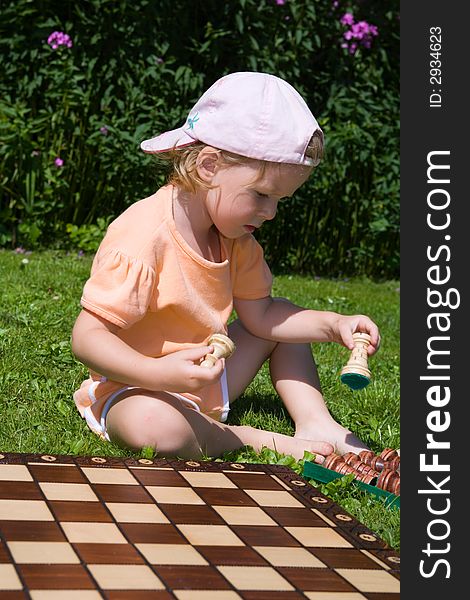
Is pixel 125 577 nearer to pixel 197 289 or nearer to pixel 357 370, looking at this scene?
pixel 357 370

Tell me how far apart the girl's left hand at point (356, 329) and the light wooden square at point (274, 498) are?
0.56 m

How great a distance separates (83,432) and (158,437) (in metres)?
0.30

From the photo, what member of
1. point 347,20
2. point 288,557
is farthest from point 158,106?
point 288,557

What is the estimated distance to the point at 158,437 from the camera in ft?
8.41

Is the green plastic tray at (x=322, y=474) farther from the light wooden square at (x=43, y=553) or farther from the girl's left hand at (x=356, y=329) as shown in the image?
the light wooden square at (x=43, y=553)

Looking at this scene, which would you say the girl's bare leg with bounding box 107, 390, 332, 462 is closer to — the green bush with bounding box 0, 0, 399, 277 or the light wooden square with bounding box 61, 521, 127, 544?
the light wooden square with bounding box 61, 521, 127, 544

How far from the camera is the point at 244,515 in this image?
2.15 metres

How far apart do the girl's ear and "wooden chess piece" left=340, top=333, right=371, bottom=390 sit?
1.96ft

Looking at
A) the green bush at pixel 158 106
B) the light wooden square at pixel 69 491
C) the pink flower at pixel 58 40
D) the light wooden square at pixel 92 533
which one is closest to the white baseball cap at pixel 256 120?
the light wooden square at pixel 69 491

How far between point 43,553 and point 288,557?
46 centimetres

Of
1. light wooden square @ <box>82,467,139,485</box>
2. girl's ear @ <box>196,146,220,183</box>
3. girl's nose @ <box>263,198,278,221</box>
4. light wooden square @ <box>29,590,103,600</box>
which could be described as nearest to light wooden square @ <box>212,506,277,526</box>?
light wooden square @ <box>82,467,139,485</box>

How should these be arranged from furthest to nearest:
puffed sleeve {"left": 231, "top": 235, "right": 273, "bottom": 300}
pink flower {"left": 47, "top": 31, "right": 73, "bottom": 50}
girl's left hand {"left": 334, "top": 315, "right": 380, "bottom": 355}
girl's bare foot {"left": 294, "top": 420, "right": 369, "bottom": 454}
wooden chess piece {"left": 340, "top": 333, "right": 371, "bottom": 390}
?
pink flower {"left": 47, "top": 31, "right": 73, "bottom": 50}, puffed sleeve {"left": 231, "top": 235, "right": 273, "bottom": 300}, girl's bare foot {"left": 294, "top": 420, "right": 369, "bottom": 454}, girl's left hand {"left": 334, "top": 315, "right": 380, "bottom": 355}, wooden chess piece {"left": 340, "top": 333, "right": 371, "bottom": 390}

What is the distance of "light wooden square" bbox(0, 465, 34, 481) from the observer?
222 centimetres

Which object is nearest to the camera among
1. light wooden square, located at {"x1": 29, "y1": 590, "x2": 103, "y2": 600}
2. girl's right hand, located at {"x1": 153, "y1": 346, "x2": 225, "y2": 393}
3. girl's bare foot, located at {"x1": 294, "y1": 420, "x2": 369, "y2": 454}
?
light wooden square, located at {"x1": 29, "y1": 590, "x2": 103, "y2": 600}
